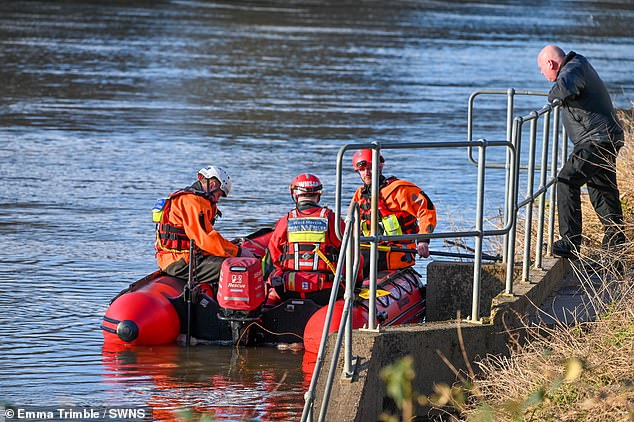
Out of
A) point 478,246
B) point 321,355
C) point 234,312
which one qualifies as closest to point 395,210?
point 234,312

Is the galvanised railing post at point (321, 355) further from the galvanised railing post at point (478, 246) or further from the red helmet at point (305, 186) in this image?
the red helmet at point (305, 186)

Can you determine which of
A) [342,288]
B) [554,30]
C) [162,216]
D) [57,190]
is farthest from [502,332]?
[554,30]

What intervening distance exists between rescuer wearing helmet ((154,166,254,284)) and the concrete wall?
190 cm

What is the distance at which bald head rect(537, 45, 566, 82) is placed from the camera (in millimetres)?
11234

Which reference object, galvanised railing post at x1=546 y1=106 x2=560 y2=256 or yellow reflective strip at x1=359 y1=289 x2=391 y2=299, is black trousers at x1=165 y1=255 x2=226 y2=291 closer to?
yellow reflective strip at x1=359 y1=289 x2=391 y2=299

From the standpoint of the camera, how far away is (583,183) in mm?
11070

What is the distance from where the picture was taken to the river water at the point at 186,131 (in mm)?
10008

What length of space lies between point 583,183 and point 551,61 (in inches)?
40.7

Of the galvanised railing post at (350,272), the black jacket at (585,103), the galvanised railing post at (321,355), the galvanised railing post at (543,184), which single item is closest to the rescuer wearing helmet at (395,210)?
the galvanised railing post at (543,184)

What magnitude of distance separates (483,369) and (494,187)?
34.2ft

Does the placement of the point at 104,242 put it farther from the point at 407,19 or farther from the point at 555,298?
the point at 407,19

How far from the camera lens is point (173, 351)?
34.5 feet

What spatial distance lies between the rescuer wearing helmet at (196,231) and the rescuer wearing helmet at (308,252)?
54 centimetres

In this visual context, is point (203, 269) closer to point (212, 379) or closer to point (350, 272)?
point (212, 379)
